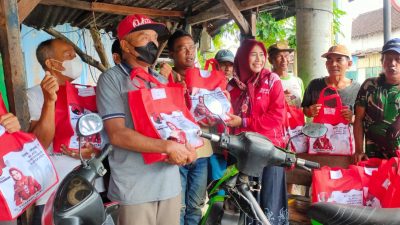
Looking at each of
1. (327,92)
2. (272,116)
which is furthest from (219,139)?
(327,92)

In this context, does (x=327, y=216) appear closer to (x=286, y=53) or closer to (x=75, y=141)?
(x=75, y=141)

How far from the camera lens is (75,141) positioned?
96.7 inches

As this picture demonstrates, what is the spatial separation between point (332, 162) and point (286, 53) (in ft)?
4.97

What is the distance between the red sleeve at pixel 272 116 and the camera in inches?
125

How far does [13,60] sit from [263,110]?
2011 millimetres

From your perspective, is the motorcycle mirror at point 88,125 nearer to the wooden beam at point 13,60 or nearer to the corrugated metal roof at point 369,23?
the wooden beam at point 13,60

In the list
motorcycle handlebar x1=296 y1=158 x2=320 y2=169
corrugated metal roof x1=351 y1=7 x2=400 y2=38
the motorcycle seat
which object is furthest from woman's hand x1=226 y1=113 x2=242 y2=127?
corrugated metal roof x1=351 y1=7 x2=400 y2=38

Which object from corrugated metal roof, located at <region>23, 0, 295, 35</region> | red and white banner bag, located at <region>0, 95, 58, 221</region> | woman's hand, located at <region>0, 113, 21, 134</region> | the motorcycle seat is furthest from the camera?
corrugated metal roof, located at <region>23, 0, 295, 35</region>

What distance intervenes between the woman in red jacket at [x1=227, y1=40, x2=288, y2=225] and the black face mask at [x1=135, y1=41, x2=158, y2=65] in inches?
37.6

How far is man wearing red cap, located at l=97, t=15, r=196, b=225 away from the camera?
6.96ft

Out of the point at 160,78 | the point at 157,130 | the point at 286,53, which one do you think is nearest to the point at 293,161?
the point at 157,130

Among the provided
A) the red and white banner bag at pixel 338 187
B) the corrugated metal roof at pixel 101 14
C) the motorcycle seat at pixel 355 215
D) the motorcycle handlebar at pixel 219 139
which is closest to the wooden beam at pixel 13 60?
the motorcycle handlebar at pixel 219 139

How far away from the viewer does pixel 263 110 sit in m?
3.23

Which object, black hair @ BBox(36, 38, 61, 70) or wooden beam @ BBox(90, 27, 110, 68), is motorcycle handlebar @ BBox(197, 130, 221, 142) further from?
wooden beam @ BBox(90, 27, 110, 68)
